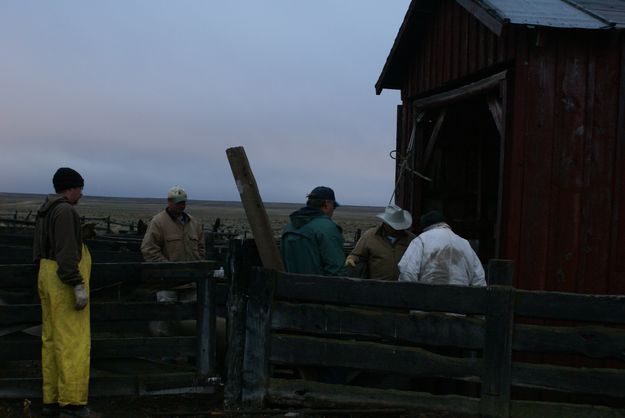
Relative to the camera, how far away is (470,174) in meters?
9.84

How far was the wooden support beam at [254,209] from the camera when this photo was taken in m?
5.46

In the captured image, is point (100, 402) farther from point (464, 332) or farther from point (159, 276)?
point (464, 332)

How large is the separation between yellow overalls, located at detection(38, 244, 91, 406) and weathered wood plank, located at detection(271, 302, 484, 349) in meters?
1.56

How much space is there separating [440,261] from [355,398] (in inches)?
57.0

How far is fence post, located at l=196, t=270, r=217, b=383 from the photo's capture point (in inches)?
239

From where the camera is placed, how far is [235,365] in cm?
545

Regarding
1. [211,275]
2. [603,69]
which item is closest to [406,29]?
[603,69]

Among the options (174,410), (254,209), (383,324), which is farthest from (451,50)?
(174,410)

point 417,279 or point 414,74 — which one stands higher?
point 414,74

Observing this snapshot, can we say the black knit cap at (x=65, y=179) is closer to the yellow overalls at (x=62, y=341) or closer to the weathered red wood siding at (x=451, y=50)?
the yellow overalls at (x=62, y=341)

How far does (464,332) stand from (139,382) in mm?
2945

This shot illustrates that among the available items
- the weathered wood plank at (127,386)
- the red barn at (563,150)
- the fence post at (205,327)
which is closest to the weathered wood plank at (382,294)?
the fence post at (205,327)

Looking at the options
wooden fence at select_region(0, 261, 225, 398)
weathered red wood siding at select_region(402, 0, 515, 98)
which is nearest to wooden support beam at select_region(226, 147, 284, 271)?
wooden fence at select_region(0, 261, 225, 398)

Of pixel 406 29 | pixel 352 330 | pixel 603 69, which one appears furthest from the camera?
pixel 406 29
